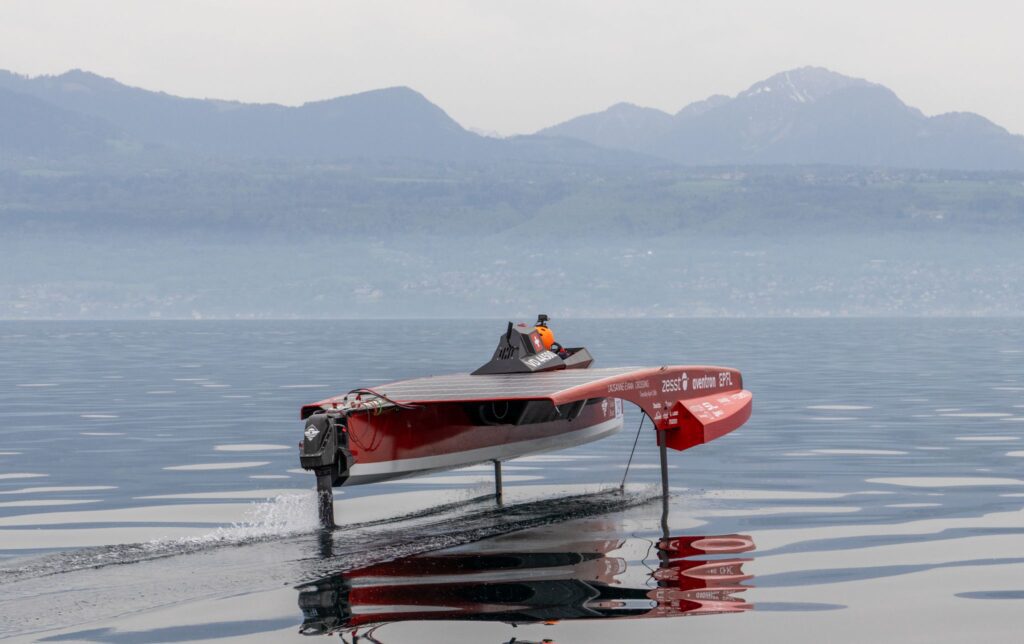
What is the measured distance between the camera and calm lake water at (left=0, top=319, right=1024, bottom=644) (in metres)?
11.9

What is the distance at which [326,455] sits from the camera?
16391mm

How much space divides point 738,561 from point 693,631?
3003 mm

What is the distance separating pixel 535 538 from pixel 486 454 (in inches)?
143

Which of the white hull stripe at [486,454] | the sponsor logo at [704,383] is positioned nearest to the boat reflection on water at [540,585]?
the white hull stripe at [486,454]

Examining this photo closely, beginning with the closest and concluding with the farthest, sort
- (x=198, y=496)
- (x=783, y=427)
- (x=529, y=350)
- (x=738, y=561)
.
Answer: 1. (x=738, y=561)
2. (x=198, y=496)
3. (x=529, y=350)
4. (x=783, y=427)

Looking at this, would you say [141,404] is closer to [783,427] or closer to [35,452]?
[35,452]

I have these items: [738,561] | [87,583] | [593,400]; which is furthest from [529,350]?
[87,583]

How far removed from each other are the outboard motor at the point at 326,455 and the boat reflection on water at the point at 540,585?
2.14 metres

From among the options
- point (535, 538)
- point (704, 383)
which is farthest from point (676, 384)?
point (535, 538)

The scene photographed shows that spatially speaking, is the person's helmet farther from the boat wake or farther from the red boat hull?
the boat wake

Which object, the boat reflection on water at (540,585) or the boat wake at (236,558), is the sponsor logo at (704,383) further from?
the boat reflection on water at (540,585)

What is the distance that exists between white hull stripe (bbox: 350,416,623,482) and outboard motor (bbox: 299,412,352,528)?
339mm

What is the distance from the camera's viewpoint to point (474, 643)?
11.0 metres

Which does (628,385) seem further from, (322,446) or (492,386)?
(322,446)
